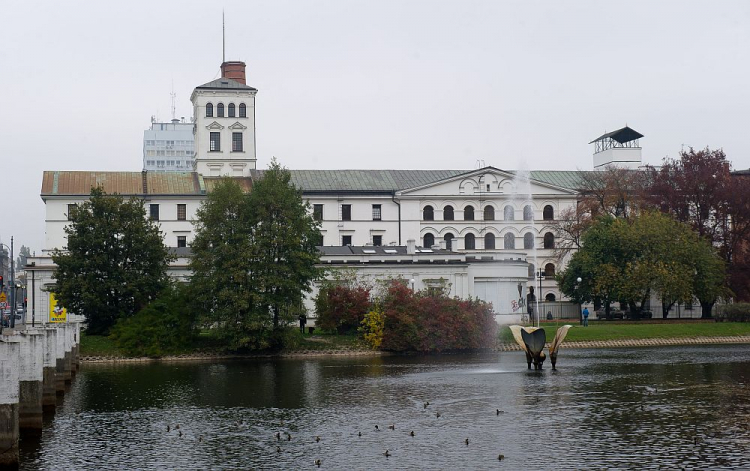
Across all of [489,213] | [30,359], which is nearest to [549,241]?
[489,213]

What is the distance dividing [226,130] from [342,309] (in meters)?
46.7

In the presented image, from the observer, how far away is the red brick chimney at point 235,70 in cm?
12700

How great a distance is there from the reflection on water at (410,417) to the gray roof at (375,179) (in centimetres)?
5727

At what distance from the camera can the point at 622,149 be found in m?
134

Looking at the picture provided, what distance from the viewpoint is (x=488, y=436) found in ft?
119

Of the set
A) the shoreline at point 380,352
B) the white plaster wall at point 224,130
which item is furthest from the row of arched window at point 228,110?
the shoreline at point 380,352

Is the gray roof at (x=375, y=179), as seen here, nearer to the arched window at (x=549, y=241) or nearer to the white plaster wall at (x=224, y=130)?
the white plaster wall at (x=224, y=130)

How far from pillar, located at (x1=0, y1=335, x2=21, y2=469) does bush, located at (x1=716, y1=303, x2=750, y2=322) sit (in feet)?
238

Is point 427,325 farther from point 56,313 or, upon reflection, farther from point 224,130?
point 224,130

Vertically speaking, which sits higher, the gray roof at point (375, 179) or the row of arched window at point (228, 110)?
the row of arched window at point (228, 110)

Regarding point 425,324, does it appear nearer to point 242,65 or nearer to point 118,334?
point 118,334

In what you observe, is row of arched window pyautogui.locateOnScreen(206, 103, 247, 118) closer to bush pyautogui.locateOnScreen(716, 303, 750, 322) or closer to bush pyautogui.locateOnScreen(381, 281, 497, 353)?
bush pyautogui.locateOnScreen(381, 281, 497, 353)

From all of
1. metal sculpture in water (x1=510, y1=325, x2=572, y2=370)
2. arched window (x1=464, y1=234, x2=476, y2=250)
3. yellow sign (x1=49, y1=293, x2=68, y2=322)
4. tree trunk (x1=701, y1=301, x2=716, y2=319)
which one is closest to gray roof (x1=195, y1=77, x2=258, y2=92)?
arched window (x1=464, y1=234, x2=476, y2=250)

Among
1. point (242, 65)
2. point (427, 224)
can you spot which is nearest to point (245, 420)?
point (427, 224)
